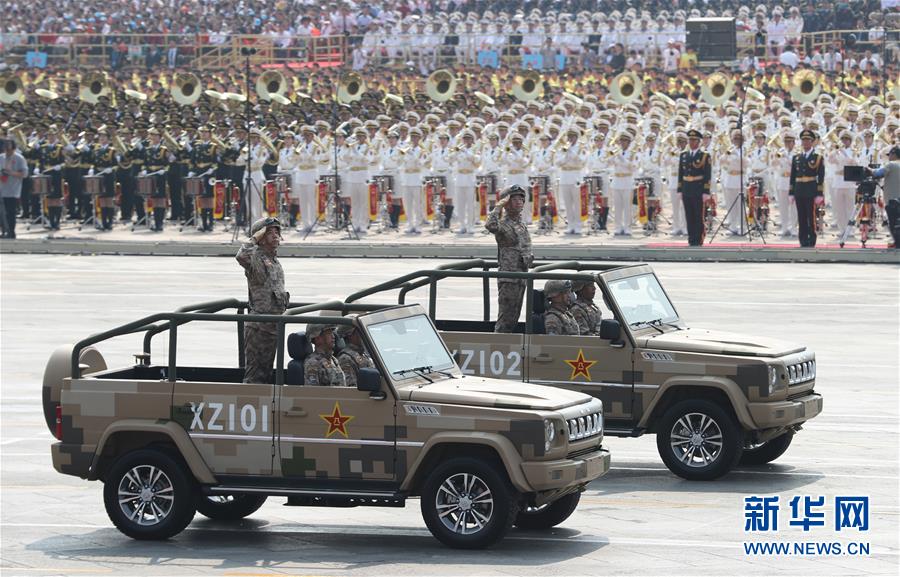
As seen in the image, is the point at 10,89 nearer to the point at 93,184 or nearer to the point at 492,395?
the point at 93,184

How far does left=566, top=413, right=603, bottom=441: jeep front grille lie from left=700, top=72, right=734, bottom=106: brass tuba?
3033 centimetres

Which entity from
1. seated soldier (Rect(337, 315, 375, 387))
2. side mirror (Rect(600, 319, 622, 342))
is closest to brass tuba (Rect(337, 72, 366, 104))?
side mirror (Rect(600, 319, 622, 342))

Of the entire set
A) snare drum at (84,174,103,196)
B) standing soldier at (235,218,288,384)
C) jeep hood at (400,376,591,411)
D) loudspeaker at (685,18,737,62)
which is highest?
loudspeaker at (685,18,737,62)

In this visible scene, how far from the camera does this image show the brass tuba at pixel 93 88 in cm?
5002

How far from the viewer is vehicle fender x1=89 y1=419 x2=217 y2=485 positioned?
12.5m

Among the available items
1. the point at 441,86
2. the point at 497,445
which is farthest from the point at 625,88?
the point at 497,445

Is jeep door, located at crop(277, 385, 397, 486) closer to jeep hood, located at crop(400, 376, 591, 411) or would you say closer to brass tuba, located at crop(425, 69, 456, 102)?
jeep hood, located at crop(400, 376, 591, 411)

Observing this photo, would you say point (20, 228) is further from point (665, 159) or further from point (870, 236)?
point (870, 236)

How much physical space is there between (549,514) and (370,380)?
1807 millimetres

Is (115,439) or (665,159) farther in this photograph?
(665,159)

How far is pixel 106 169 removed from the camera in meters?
40.3

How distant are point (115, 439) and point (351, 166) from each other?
26.9m

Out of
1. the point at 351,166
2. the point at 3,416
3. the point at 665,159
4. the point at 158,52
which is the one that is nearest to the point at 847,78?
the point at 665,159

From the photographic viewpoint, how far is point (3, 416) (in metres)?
18.3
